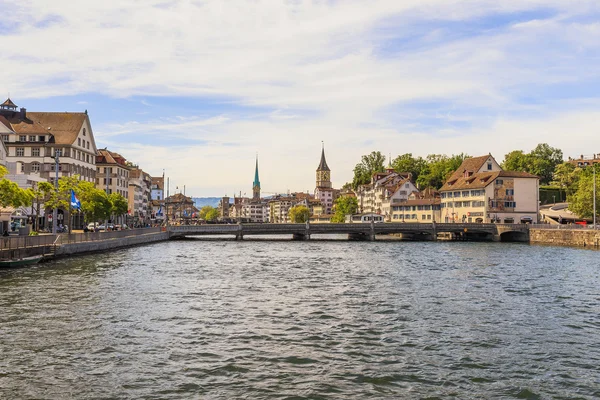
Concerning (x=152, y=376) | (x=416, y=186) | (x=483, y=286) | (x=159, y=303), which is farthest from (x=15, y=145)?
(x=416, y=186)

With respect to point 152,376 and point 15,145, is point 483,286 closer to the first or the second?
point 152,376

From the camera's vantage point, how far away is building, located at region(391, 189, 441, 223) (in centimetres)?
13600

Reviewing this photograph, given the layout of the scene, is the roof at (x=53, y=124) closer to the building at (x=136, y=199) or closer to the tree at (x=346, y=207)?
the building at (x=136, y=199)

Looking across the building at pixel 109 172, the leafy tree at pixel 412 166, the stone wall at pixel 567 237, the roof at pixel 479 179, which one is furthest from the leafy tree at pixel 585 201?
the building at pixel 109 172

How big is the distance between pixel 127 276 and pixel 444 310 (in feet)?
80.2

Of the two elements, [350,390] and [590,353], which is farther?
[590,353]

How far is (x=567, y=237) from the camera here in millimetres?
87688

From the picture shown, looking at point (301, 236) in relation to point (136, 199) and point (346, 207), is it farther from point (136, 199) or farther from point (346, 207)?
point (346, 207)

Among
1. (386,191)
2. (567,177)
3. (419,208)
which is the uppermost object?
(567,177)

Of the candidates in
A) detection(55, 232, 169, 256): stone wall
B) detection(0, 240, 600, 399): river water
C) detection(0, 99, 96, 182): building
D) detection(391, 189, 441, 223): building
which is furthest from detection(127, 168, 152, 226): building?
Answer: detection(0, 240, 600, 399): river water

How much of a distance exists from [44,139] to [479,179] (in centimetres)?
8395

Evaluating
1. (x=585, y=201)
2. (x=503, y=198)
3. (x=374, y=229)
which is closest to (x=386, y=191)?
(x=503, y=198)

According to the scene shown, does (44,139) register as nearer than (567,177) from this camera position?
Yes

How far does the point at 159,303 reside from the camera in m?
30.8
